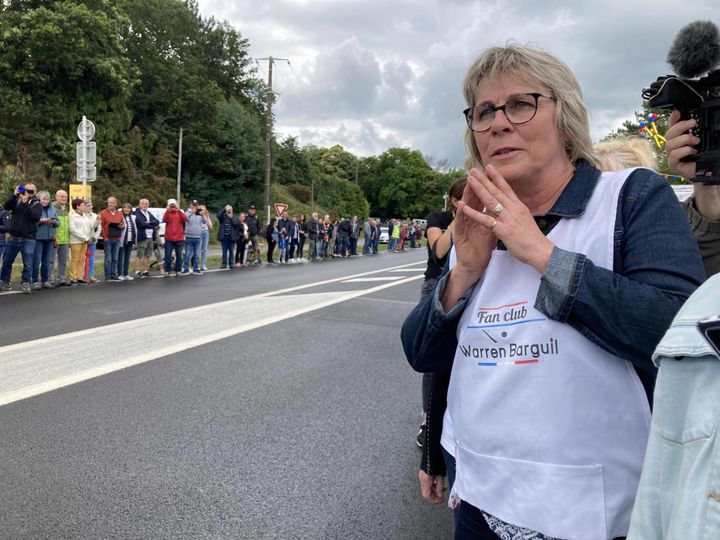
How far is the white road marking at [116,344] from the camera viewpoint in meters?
5.44

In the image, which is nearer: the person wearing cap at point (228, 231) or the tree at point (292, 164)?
the person wearing cap at point (228, 231)

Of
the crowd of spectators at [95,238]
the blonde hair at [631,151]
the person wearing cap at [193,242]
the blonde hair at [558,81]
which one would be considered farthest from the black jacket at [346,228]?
the blonde hair at [558,81]

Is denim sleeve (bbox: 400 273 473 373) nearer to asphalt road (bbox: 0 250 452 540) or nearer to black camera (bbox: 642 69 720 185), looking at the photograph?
black camera (bbox: 642 69 720 185)

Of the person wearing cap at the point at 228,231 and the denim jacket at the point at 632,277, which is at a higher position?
the denim jacket at the point at 632,277

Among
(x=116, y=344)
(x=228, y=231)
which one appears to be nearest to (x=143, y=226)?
(x=228, y=231)

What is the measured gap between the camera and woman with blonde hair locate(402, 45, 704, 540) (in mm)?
1347

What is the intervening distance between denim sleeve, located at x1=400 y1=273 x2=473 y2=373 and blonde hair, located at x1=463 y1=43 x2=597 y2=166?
49cm

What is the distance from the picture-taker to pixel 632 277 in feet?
4.59

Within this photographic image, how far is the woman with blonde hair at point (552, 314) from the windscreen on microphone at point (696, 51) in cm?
→ 36

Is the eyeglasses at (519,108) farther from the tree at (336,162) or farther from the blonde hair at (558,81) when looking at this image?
the tree at (336,162)

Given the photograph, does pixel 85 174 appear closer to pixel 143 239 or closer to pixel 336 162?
pixel 143 239

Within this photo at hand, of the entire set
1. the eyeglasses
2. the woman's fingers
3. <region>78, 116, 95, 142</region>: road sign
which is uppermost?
<region>78, 116, 95, 142</region>: road sign

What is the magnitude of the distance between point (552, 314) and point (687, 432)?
1.85ft

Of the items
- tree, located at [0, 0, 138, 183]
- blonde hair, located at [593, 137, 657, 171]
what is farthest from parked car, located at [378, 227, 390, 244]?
blonde hair, located at [593, 137, 657, 171]
